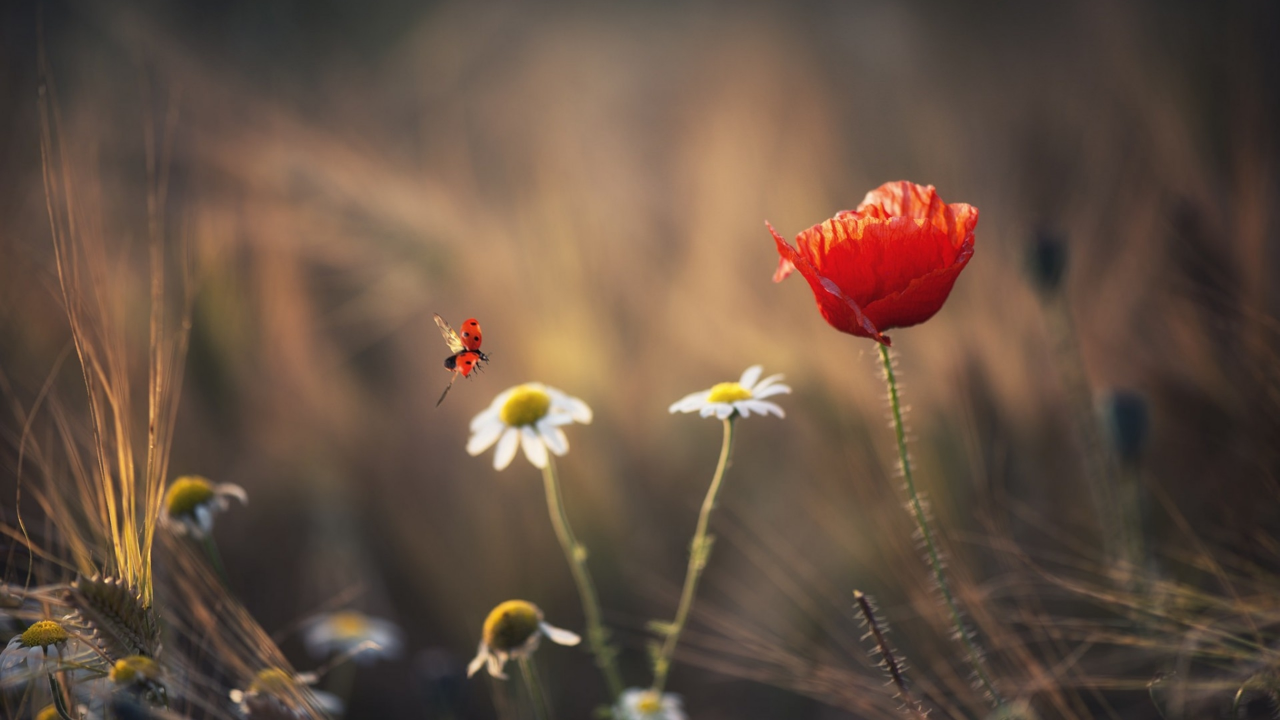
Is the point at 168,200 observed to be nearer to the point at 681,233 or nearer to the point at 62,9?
the point at 681,233

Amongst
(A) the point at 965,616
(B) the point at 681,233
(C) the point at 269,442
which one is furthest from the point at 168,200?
Answer: (A) the point at 965,616

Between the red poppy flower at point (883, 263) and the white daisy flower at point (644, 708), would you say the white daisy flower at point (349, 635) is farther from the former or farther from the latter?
the red poppy flower at point (883, 263)

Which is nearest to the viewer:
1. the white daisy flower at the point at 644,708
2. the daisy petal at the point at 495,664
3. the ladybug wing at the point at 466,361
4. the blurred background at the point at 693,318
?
the ladybug wing at the point at 466,361

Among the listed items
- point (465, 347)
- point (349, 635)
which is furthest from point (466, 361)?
point (349, 635)

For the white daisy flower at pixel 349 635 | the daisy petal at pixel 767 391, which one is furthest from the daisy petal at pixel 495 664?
the white daisy flower at pixel 349 635

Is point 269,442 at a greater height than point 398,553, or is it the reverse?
point 269,442

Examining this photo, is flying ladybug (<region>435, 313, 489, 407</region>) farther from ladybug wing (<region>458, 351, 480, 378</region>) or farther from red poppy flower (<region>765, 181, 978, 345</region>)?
red poppy flower (<region>765, 181, 978, 345</region>)

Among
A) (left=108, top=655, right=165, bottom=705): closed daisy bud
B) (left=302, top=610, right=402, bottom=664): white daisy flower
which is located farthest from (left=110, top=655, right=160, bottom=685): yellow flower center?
(left=302, top=610, right=402, bottom=664): white daisy flower
